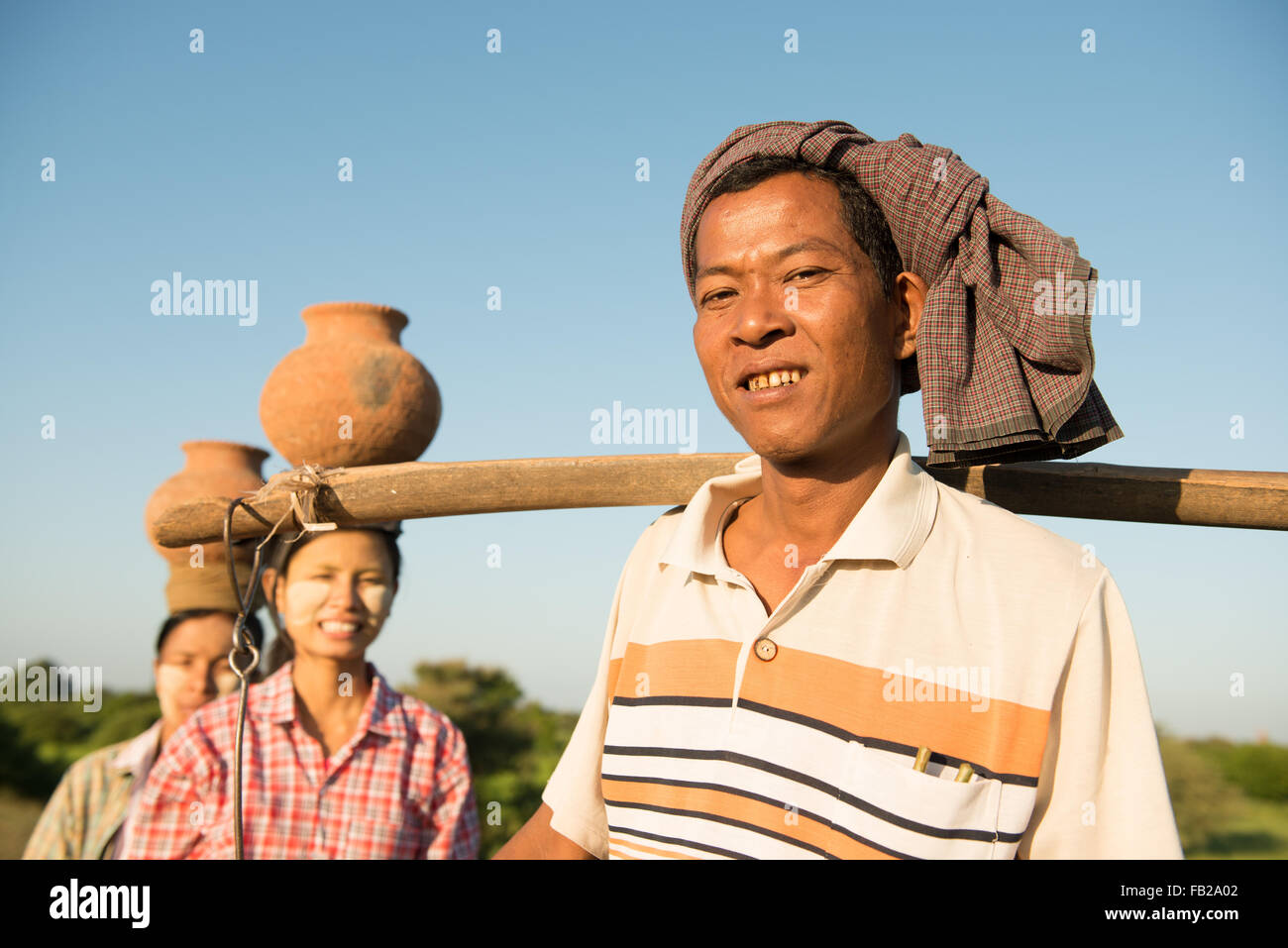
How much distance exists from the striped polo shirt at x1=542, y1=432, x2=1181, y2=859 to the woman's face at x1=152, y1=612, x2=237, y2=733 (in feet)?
11.4

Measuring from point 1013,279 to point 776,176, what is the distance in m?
0.53

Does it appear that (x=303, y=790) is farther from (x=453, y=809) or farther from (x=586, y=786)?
(x=586, y=786)

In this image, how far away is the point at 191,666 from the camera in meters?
4.61

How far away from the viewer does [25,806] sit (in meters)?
11.3

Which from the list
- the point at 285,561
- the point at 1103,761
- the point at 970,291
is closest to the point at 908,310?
the point at 970,291

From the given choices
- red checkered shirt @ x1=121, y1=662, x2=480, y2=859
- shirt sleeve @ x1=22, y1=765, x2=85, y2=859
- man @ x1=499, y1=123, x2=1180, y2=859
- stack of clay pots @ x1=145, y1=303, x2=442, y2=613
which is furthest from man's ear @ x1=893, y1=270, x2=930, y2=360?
shirt sleeve @ x1=22, y1=765, x2=85, y2=859

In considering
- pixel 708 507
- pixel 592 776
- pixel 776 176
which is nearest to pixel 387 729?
pixel 592 776

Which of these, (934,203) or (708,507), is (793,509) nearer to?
(708,507)

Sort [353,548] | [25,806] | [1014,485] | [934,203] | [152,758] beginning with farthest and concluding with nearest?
[25,806], [152,758], [353,548], [1014,485], [934,203]

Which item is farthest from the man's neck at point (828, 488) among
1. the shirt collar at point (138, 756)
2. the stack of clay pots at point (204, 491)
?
the shirt collar at point (138, 756)

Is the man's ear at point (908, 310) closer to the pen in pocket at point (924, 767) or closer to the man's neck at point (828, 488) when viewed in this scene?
the man's neck at point (828, 488)

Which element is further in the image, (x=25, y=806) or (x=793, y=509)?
(x=25, y=806)

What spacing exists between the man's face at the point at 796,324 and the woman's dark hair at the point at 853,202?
17 millimetres
